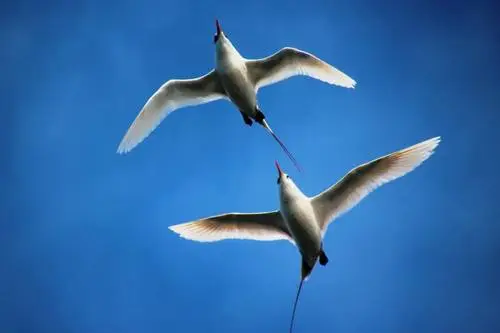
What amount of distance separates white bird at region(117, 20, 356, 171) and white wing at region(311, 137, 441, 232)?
4.75 ft

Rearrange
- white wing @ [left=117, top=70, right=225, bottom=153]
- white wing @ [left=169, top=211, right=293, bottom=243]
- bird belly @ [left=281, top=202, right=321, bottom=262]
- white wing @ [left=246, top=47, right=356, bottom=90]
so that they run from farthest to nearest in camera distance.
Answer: white wing @ [left=117, top=70, right=225, bottom=153] → white wing @ [left=246, top=47, right=356, bottom=90] → white wing @ [left=169, top=211, right=293, bottom=243] → bird belly @ [left=281, top=202, right=321, bottom=262]

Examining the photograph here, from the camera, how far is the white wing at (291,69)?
13.9m

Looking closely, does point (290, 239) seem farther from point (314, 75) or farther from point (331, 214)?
point (314, 75)

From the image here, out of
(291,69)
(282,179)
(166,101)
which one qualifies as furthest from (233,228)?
(291,69)

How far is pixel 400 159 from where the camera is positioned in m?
12.4

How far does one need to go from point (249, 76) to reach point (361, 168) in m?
3.07

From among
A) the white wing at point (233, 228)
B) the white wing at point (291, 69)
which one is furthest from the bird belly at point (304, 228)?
the white wing at point (291, 69)

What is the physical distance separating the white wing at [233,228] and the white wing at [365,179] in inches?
34.4

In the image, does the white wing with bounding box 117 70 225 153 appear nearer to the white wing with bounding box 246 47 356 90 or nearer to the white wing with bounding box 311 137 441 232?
the white wing with bounding box 246 47 356 90

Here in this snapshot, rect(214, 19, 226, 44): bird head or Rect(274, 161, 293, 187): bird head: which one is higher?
Rect(214, 19, 226, 44): bird head

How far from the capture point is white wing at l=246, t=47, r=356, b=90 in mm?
13930

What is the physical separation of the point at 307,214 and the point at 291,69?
3136 millimetres

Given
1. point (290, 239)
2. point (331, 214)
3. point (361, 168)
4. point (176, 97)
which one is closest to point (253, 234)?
point (290, 239)

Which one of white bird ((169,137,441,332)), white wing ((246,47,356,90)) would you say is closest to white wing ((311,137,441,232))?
white bird ((169,137,441,332))
